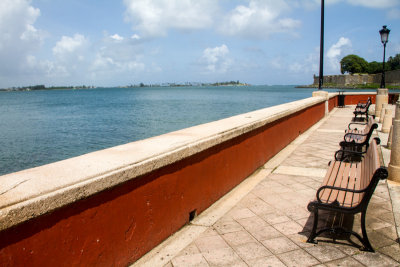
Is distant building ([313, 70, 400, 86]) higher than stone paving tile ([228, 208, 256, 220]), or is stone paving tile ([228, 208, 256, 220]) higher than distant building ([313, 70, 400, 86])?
distant building ([313, 70, 400, 86])

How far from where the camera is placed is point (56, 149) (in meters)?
21.8

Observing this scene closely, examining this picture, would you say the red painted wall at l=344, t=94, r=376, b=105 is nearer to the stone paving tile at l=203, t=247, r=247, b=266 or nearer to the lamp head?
the lamp head

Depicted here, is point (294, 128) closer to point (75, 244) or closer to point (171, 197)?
point (171, 197)

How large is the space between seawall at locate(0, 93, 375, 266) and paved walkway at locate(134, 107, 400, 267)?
22cm

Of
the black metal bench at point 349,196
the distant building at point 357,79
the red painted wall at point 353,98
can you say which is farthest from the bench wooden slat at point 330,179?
the distant building at point 357,79

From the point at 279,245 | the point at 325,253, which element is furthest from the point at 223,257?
the point at 325,253

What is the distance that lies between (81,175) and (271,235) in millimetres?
2141

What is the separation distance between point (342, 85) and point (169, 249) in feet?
437

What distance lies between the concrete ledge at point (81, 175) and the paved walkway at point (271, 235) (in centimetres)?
88

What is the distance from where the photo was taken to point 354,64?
121938 millimetres

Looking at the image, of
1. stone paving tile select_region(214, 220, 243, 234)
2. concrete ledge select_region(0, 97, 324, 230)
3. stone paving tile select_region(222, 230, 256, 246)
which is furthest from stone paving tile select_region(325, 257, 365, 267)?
concrete ledge select_region(0, 97, 324, 230)

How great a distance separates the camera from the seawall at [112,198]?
1.94 metres

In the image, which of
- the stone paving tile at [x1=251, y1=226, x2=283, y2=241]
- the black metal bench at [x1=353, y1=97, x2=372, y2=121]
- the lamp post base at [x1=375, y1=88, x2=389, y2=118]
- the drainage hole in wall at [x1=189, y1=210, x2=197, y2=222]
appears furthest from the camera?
the lamp post base at [x1=375, y1=88, x2=389, y2=118]

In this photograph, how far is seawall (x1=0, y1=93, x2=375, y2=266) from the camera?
1937 mm
